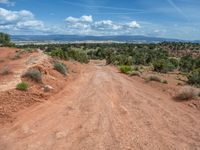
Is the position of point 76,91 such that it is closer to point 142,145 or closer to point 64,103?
point 64,103

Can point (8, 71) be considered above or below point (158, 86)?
above

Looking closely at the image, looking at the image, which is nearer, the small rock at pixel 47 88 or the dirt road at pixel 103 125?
the dirt road at pixel 103 125

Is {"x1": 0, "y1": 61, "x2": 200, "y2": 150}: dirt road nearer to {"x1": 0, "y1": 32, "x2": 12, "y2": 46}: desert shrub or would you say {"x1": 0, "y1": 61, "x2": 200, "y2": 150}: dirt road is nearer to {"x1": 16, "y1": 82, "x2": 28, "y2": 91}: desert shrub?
{"x1": 16, "y1": 82, "x2": 28, "y2": 91}: desert shrub

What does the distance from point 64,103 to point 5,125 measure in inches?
141

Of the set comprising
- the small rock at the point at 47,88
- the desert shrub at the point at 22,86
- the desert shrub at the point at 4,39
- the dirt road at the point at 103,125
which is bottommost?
the desert shrub at the point at 4,39

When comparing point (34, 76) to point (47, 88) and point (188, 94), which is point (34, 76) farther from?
point (188, 94)

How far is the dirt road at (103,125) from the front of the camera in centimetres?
960

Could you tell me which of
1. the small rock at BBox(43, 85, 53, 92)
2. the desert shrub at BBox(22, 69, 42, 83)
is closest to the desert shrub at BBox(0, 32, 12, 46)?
the desert shrub at BBox(22, 69, 42, 83)

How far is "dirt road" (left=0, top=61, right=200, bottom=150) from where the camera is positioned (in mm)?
9602

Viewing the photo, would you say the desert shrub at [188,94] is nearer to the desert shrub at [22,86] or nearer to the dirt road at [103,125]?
the dirt road at [103,125]

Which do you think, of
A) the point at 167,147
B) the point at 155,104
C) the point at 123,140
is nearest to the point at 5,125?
the point at 123,140

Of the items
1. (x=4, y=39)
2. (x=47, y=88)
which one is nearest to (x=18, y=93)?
(x=47, y=88)

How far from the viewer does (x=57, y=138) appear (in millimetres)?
10125

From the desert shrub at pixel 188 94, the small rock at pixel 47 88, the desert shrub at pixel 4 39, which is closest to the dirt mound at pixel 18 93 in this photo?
the small rock at pixel 47 88
